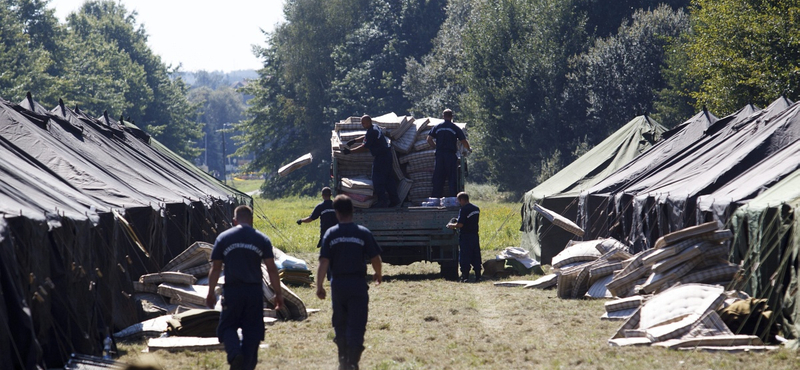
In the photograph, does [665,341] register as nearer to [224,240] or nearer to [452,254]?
[224,240]

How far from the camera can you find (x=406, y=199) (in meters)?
17.8

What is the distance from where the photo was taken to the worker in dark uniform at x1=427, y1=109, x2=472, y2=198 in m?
17.3

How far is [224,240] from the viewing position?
8055mm

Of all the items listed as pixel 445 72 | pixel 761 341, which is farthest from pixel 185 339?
pixel 445 72

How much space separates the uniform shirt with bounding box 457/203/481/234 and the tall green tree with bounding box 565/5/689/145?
2607cm

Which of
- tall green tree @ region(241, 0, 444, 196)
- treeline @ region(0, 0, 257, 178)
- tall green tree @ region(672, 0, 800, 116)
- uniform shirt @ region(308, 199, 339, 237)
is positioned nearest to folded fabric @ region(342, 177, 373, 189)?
uniform shirt @ region(308, 199, 339, 237)

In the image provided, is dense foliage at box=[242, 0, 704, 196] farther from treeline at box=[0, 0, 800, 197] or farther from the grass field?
the grass field

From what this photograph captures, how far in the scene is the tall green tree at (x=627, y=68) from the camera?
136ft

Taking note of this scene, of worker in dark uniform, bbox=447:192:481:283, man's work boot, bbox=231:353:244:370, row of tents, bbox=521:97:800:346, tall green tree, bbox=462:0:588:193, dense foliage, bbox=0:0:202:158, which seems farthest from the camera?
dense foliage, bbox=0:0:202:158

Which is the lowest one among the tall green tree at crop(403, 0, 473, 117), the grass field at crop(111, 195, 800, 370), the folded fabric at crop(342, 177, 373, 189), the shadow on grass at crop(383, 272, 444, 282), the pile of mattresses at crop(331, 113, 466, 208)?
the grass field at crop(111, 195, 800, 370)

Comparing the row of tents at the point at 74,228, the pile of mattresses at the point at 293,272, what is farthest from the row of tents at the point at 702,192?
the row of tents at the point at 74,228

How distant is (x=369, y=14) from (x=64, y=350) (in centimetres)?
5827

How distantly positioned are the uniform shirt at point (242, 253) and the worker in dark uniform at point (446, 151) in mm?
9441

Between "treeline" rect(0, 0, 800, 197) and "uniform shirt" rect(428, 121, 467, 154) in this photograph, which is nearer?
"uniform shirt" rect(428, 121, 467, 154)
